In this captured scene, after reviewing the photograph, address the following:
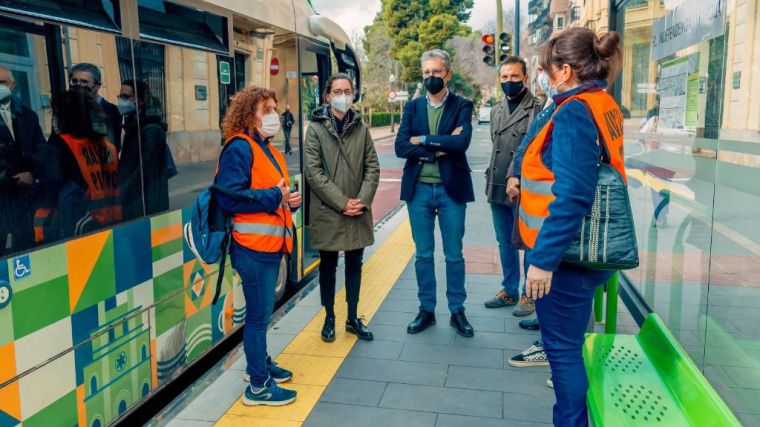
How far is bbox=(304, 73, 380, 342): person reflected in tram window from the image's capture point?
4336 millimetres

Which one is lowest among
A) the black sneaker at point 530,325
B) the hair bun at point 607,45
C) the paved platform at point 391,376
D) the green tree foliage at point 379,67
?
the paved platform at point 391,376

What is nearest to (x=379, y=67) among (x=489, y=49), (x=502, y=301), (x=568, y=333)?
(x=489, y=49)

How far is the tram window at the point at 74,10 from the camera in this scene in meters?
2.47

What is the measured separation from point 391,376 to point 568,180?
6.62ft

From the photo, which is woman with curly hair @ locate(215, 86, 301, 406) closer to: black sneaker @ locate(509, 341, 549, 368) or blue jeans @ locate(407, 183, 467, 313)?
blue jeans @ locate(407, 183, 467, 313)

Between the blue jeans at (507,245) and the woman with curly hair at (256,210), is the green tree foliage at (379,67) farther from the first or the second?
the woman with curly hair at (256,210)

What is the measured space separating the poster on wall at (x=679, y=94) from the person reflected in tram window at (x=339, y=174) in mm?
1933

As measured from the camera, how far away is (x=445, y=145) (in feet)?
14.6

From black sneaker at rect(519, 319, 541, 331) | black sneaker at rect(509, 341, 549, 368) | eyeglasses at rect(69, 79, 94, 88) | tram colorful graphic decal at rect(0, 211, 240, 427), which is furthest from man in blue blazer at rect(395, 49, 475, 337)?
eyeglasses at rect(69, 79, 94, 88)

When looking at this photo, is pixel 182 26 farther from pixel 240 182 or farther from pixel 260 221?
pixel 260 221

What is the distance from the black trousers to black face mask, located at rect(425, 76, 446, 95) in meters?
1.27

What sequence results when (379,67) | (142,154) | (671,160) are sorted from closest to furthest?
(142,154) → (671,160) → (379,67)

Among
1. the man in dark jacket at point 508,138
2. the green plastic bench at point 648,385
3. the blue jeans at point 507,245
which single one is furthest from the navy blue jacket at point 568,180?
the blue jeans at point 507,245

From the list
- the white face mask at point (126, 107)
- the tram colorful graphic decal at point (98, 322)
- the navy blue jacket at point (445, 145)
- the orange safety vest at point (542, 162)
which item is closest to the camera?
the tram colorful graphic decal at point (98, 322)
